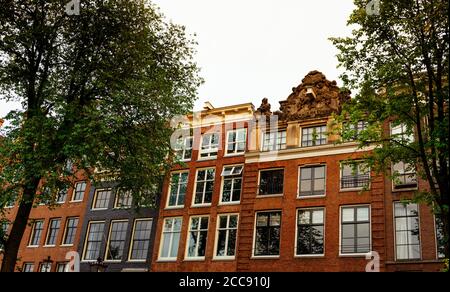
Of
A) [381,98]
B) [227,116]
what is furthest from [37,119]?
[227,116]

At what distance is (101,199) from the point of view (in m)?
38.3

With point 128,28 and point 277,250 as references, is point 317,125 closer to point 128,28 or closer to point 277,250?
point 277,250

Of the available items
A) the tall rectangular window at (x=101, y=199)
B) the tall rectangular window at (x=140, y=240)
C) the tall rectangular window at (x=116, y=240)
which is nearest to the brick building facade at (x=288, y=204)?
the tall rectangular window at (x=140, y=240)

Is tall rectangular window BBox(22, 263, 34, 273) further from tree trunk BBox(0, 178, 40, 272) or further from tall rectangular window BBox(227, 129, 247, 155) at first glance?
tree trunk BBox(0, 178, 40, 272)

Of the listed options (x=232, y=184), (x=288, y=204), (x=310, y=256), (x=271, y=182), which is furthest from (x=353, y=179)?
(x=232, y=184)

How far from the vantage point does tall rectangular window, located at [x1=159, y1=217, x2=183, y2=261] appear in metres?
33.4

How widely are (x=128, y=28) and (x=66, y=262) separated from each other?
22.8 m

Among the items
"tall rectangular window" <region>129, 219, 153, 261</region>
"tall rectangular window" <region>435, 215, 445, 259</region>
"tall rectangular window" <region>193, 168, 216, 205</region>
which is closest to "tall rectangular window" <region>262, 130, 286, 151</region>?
"tall rectangular window" <region>193, 168, 216, 205</region>

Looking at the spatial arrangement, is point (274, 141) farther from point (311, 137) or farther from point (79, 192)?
point (79, 192)

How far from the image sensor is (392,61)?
54.3 ft

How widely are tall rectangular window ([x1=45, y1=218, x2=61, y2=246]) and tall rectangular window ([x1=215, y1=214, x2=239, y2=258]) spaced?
15.8 metres

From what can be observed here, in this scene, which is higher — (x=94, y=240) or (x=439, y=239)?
(x=94, y=240)

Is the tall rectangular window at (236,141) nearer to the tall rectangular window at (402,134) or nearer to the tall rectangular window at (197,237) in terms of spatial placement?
the tall rectangular window at (197,237)

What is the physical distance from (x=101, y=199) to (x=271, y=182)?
49.2 feet
